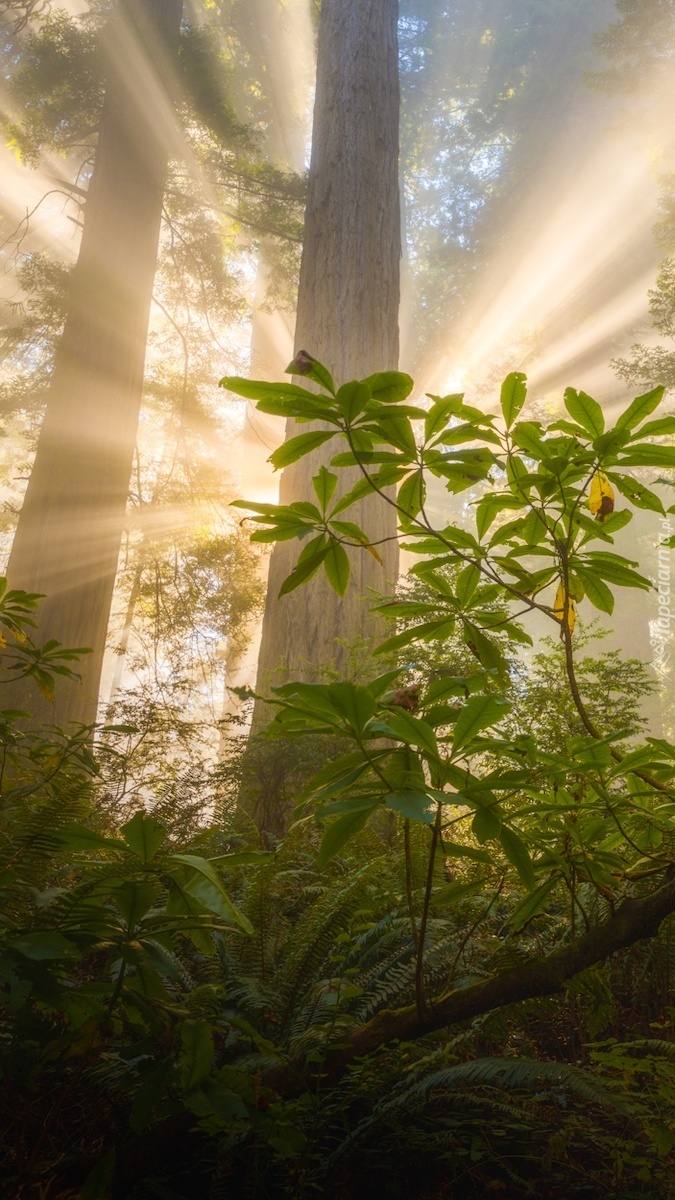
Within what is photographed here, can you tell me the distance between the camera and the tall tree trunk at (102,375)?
5.75m

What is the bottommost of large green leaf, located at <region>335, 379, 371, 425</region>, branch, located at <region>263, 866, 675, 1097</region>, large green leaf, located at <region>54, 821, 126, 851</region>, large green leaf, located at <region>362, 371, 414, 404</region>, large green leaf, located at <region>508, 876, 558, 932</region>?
branch, located at <region>263, 866, 675, 1097</region>

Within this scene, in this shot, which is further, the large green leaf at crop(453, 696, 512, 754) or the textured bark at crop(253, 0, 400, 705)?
the textured bark at crop(253, 0, 400, 705)

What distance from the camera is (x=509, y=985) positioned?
1037mm

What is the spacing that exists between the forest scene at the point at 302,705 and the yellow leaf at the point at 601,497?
1cm

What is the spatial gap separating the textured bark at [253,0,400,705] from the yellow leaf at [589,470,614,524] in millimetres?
2576

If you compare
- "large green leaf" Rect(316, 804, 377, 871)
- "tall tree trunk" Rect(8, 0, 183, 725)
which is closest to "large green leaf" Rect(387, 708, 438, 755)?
"large green leaf" Rect(316, 804, 377, 871)

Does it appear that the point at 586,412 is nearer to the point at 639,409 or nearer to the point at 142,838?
the point at 639,409

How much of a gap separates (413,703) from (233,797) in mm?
2464

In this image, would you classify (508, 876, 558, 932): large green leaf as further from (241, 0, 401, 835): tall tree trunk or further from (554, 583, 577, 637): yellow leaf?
(241, 0, 401, 835): tall tree trunk

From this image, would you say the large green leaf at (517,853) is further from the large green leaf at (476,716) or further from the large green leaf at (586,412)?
the large green leaf at (586,412)

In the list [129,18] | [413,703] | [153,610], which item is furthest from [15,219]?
[413,703]

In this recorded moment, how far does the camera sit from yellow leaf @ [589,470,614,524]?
4.09 feet

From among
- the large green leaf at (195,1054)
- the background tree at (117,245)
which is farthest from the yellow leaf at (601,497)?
the background tree at (117,245)

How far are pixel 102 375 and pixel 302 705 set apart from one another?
643cm
